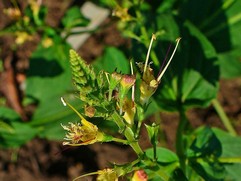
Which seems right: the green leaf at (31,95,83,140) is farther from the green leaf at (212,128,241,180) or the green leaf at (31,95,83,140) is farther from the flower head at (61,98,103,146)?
the flower head at (61,98,103,146)

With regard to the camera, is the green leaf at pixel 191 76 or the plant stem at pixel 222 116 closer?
the green leaf at pixel 191 76

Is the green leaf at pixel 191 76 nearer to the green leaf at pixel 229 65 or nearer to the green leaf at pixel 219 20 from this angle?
the green leaf at pixel 219 20

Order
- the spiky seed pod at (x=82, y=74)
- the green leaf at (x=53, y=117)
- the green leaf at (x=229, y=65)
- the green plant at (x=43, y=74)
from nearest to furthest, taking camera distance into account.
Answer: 1. the spiky seed pod at (x=82, y=74)
2. the green plant at (x=43, y=74)
3. the green leaf at (x=53, y=117)
4. the green leaf at (x=229, y=65)

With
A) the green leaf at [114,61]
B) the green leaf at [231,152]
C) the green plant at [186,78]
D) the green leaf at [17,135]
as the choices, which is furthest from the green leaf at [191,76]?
the green leaf at [17,135]

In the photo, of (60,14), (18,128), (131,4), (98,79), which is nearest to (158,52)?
(131,4)

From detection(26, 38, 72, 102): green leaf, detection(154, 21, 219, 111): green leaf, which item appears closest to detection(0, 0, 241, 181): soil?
detection(26, 38, 72, 102): green leaf
